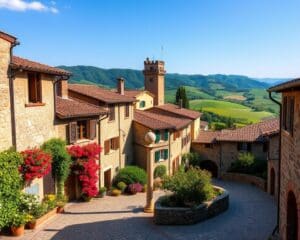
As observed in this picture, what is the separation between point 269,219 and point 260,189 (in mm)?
10945

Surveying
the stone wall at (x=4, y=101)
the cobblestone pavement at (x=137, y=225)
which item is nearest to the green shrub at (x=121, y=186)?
the cobblestone pavement at (x=137, y=225)

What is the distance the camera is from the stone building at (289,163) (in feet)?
32.5

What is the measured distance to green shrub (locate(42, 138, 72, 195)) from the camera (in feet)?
60.4

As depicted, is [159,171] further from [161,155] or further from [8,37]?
[8,37]

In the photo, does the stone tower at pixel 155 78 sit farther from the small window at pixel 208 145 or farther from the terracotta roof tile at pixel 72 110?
the terracotta roof tile at pixel 72 110

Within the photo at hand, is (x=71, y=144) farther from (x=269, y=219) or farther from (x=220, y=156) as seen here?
(x=220, y=156)

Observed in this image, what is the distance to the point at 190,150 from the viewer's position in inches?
1561

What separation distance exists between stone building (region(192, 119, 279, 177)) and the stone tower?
11353mm

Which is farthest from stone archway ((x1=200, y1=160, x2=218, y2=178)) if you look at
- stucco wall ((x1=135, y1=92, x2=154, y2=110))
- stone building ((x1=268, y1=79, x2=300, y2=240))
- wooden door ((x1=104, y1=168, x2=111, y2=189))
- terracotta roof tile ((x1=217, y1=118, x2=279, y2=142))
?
stone building ((x1=268, y1=79, x2=300, y2=240))

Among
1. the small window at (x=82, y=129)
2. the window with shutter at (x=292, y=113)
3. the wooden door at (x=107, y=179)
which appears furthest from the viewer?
the wooden door at (x=107, y=179)

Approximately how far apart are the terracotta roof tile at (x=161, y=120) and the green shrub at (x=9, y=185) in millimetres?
15717

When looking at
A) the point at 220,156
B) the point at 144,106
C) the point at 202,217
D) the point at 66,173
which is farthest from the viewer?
the point at 144,106

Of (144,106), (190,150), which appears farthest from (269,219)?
(144,106)

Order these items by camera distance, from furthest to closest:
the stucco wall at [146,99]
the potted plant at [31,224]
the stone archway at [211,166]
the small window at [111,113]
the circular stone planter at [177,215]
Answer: the stucco wall at [146,99], the stone archway at [211,166], the small window at [111,113], the circular stone planter at [177,215], the potted plant at [31,224]
